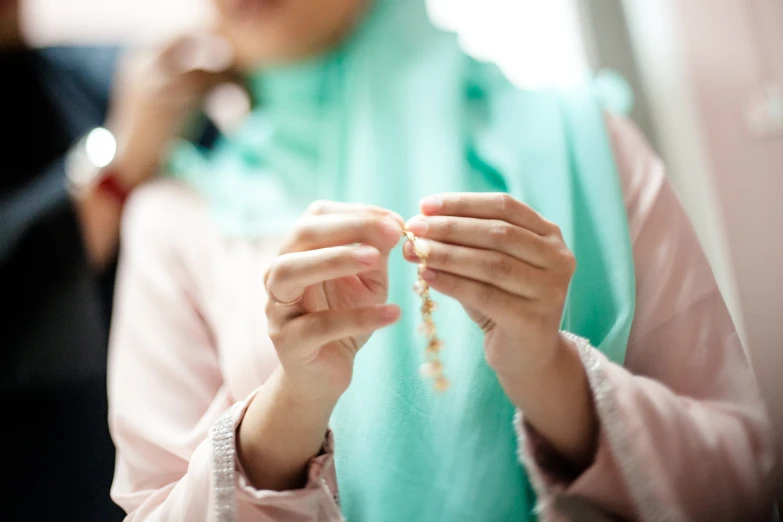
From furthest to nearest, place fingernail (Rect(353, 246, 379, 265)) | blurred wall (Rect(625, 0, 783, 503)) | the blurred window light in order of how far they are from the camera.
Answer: the blurred window light
blurred wall (Rect(625, 0, 783, 503))
fingernail (Rect(353, 246, 379, 265))

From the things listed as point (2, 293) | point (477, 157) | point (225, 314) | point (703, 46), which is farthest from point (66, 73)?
point (703, 46)

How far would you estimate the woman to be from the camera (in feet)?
1.06

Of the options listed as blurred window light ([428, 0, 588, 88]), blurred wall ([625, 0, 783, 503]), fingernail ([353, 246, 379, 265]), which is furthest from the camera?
blurred window light ([428, 0, 588, 88])

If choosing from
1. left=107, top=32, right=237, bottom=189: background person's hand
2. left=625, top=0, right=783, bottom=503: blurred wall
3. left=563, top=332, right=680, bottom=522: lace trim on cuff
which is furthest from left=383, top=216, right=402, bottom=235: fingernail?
left=107, top=32, right=237, bottom=189: background person's hand

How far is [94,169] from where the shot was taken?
0.59 meters

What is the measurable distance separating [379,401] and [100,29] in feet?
2.18

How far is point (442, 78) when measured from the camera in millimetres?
480

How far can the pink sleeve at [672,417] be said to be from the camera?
324 mm

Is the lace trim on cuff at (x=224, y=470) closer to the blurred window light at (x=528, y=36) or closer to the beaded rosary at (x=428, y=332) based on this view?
the beaded rosary at (x=428, y=332)

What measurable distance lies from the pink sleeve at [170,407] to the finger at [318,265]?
A: 0.36ft

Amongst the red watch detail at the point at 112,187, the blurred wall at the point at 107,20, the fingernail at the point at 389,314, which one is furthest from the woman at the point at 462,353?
the blurred wall at the point at 107,20

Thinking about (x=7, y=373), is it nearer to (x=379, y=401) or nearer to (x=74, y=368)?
(x=74, y=368)

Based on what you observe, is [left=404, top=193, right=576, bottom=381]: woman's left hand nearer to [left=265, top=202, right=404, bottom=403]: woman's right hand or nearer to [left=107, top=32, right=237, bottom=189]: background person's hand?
[left=265, top=202, right=404, bottom=403]: woman's right hand

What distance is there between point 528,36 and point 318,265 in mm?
392
